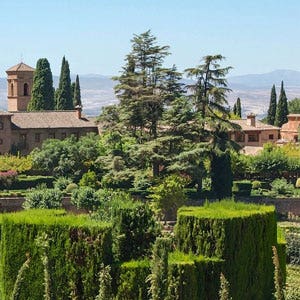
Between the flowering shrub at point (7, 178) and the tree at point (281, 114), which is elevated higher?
the tree at point (281, 114)

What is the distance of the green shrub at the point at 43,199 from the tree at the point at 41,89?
3030 centimetres

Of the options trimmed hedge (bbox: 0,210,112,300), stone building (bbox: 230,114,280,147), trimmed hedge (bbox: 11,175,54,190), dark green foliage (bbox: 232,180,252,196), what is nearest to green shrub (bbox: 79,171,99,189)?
trimmed hedge (bbox: 11,175,54,190)

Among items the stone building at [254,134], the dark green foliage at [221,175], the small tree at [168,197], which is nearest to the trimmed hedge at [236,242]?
the small tree at [168,197]

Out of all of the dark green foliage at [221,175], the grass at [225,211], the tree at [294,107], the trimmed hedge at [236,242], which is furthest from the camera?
the tree at [294,107]

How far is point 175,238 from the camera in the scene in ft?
72.2

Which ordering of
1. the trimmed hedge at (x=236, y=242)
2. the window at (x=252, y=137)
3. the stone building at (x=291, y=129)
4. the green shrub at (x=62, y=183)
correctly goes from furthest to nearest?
the stone building at (x=291, y=129)
the window at (x=252, y=137)
the green shrub at (x=62, y=183)
the trimmed hedge at (x=236, y=242)

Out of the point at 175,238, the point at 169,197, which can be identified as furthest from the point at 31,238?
the point at 169,197

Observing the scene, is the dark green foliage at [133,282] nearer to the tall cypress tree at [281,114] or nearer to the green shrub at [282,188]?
the green shrub at [282,188]

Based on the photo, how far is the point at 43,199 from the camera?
159 ft

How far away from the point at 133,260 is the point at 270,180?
4213 centimetres

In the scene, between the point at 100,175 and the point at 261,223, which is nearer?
the point at 261,223

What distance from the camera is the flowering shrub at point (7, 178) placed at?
55213 millimetres

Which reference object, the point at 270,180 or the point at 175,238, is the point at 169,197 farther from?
the point at 175,238

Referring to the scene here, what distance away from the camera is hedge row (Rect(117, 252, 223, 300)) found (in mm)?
19641
